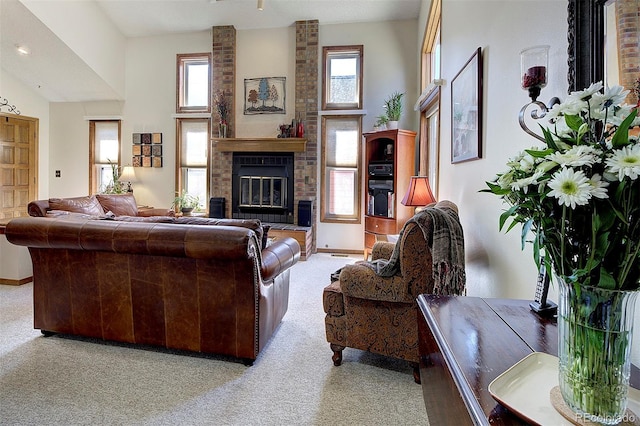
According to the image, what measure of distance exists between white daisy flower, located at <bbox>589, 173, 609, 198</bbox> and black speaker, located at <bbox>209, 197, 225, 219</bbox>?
5.90 meters

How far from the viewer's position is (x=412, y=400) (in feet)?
6.43

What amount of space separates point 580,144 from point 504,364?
0.53 meters

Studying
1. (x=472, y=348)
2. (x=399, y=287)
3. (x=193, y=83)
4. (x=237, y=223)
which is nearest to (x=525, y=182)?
(x=472, y=348)

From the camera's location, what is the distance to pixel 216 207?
6.07 m

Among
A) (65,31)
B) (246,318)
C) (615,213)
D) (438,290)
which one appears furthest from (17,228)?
(65,31)

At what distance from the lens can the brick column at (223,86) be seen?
19.8 feet

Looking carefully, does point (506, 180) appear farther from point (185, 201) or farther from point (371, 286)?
point (185, 201)

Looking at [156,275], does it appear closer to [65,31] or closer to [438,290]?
[438,290]

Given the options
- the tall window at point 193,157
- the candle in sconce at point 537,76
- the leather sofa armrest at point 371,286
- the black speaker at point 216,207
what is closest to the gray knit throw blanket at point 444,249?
the leather sofa armrest at point 371,286

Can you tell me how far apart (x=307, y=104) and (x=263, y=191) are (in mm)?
1634

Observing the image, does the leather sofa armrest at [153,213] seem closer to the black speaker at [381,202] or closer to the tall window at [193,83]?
the tall window at [193,83]

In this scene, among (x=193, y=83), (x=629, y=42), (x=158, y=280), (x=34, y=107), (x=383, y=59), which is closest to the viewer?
(x=629, y=42)

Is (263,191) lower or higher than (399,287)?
higher

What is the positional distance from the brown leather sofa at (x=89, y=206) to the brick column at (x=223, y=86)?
3.17 feet
